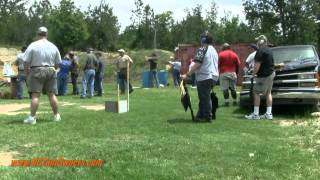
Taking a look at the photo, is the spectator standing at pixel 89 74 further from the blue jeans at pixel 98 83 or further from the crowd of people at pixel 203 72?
the crowd of people at pixel 203 72

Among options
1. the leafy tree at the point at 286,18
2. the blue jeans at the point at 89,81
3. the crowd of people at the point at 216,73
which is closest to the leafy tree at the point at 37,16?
the leafy tree at the point at 286,18

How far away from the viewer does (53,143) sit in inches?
344

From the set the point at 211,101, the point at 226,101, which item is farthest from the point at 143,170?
the point at 226,101

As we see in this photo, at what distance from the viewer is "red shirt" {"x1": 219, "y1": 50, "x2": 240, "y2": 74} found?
16.2 meters

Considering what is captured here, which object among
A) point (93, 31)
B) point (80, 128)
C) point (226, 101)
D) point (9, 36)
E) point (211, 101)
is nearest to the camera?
point (80, 128)

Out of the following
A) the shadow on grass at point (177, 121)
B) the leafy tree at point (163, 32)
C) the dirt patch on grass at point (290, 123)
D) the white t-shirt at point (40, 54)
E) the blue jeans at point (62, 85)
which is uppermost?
the leafy tree at point (163, 32)

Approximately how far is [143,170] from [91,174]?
623 millimetres

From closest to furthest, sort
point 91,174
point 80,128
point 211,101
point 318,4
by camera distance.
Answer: point 91,174
point 80,128
point 211,101
point 318,4

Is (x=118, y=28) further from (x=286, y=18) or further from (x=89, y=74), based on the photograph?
(x=89, y=74)

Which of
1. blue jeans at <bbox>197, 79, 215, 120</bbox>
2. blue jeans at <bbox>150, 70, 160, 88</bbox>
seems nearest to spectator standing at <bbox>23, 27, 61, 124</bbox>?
blue jeans at <bbox>197, 79, 215, 120</bbox>

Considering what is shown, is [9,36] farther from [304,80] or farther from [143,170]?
[143,170]

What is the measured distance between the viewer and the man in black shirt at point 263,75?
1294 cm

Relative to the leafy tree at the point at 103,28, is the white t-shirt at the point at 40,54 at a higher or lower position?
lower

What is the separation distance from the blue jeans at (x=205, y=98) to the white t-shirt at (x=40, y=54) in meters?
2.86
